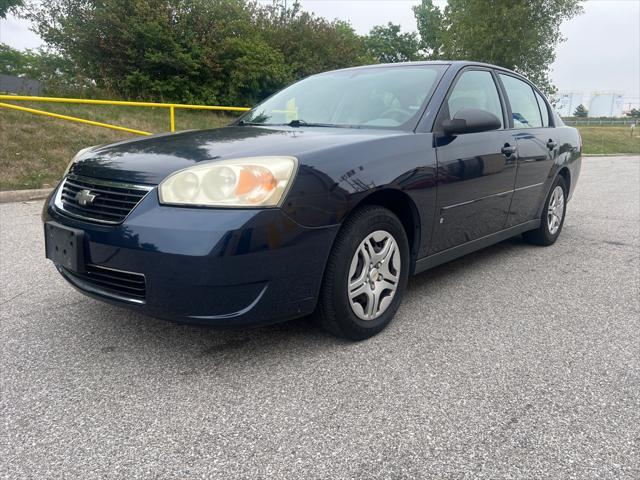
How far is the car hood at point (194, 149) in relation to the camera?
7.59ft

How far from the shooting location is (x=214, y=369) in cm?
232

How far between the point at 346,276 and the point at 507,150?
1.84m

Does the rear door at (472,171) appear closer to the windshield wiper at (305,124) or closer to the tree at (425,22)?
the windshield wiper at (305,124)

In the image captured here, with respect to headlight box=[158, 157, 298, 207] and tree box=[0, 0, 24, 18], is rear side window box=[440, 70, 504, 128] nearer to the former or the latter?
headlight box=[158, 157, 298, 207]

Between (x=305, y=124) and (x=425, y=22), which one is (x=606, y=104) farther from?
(x=305, y=124)

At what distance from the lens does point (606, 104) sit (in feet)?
288

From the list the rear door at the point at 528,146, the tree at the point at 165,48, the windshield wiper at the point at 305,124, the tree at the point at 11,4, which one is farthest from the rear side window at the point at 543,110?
the tree at the point at 11,4

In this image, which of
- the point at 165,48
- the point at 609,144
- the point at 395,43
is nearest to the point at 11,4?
the point at 165,48

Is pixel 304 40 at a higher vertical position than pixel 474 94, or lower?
higher

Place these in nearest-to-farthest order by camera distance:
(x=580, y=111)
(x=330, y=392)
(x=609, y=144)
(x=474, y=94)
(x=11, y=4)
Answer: (x=330, y=392), (x=474, y=94), (x=11, y=4), (x=609, y=144), (x=580, y=111)

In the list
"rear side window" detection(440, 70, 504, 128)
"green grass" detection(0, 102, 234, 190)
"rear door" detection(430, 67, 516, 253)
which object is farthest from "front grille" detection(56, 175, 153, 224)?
"green grass" detection(0, 102, 234, 190)

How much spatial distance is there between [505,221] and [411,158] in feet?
4.68

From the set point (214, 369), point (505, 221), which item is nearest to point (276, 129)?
point (214, 369)

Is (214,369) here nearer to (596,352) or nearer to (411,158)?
(411,158)
